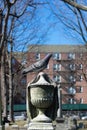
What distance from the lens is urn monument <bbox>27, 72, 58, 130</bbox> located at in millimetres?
16688

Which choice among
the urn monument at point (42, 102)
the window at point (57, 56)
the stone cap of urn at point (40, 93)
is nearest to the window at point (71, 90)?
the window at point (57, 56)

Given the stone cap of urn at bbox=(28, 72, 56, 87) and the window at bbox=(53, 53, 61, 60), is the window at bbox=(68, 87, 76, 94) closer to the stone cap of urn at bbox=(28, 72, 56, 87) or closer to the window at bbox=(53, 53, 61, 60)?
the window at bbox=(53, 53, 61, 60)

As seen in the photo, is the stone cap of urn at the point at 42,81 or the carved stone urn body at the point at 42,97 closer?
the carved stone urn body at the point at 42,97

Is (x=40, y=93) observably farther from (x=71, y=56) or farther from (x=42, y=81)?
(x=71, y=56)

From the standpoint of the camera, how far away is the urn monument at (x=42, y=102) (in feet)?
54.7

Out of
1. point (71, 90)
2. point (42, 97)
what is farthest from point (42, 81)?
point (71, 90)

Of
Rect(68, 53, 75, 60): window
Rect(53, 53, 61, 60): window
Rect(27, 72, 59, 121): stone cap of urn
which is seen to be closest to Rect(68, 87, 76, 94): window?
Rect(68, 53, 75, 60): window

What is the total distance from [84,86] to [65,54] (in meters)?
9.46

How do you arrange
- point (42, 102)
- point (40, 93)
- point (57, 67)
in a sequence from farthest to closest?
1. point (57, 67)
2. point (40, 93)
3. point (42, 102)

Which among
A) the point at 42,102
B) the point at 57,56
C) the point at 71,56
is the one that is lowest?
the point at 42,102

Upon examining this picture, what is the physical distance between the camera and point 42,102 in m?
16.6

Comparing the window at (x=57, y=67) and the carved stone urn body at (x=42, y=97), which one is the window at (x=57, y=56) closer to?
the window at (x=57, y=67)

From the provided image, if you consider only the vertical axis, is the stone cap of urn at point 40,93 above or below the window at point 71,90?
below

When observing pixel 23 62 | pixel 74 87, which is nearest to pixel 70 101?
pixel 74 87
